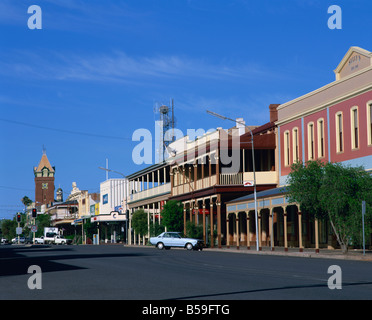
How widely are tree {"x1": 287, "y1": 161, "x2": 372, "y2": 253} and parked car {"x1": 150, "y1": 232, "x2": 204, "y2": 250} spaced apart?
16966mm

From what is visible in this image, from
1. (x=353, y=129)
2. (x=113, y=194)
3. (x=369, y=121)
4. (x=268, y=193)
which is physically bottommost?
(x=268, y=193)

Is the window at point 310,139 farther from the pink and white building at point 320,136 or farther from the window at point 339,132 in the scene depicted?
the window at point 339,132

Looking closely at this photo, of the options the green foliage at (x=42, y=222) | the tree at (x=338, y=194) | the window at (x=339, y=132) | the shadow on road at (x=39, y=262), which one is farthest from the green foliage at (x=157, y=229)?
the green foliage at (x=42, y=222)

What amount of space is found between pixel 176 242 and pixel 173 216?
7.50 metres

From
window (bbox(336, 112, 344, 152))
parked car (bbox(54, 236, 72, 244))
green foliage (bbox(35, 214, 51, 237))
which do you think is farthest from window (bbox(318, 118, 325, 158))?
green foliage (bbox(35, 214, 51, 237))

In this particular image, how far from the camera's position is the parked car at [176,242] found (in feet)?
169

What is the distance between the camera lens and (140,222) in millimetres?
72125

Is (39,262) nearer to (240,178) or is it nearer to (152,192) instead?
(240,178)

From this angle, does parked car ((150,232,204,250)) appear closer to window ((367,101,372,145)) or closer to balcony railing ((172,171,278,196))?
balcony railing ((172,171,278,196))

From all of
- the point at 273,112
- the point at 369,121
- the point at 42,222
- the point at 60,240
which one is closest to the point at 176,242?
the point at 273,112

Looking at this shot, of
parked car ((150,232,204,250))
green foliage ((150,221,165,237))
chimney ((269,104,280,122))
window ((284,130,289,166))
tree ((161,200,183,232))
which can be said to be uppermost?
chimney ((269,104,280,122))

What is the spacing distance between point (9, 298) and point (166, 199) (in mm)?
55063

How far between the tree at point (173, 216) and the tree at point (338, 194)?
87.2ft

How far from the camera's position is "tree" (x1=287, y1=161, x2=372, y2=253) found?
33.4 metres
